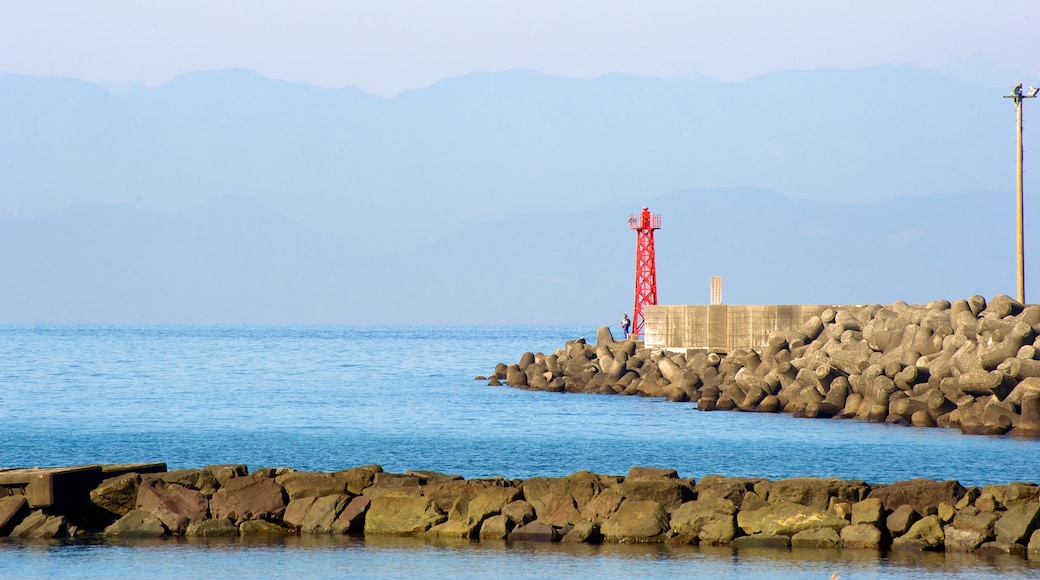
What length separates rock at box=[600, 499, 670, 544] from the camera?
1226cm

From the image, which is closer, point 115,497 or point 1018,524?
point 1018,524

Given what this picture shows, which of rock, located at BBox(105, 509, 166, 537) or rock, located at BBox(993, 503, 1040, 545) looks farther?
rock, located at BBox(105, 509, 166, 537)

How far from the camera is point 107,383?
5125cm

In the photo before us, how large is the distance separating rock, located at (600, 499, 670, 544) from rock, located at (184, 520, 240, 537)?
3581mm

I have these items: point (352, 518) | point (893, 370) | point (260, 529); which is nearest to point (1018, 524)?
point (352, 518)

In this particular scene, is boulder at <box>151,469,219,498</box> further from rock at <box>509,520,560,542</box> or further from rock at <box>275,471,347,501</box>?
rock at <box>509,520,560,542</box>

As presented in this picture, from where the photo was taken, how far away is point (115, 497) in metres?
13.3

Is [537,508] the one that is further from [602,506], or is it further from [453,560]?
[453,560]

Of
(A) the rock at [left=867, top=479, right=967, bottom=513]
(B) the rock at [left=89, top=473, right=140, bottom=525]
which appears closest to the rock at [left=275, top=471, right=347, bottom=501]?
(B) the rock at [left=89, top=473, right=140, bottom=525]

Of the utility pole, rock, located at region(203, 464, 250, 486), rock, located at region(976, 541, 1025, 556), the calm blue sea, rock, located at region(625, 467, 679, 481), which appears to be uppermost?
the utility pole

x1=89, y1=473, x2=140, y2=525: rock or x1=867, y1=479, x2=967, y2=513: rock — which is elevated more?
x1=867, y1=479, x2=967, y2=513: rock

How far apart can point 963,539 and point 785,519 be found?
1.52 metres

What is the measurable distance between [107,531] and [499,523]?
12.4ft

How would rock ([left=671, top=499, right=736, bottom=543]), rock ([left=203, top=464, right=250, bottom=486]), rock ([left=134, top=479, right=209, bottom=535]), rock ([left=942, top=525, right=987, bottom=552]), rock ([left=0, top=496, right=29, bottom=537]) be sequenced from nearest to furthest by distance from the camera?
rock ([left=942, top=525, right=987, bottom=552]), rock ([left=671, top=499, right=736, bottom=543]), rock ([left=0, top=496, right=29, bottom=537]), rock ([left=134, top=479, right=209, bottom=535]), rock ([left=203, top=464, right=250, bottom=486])
